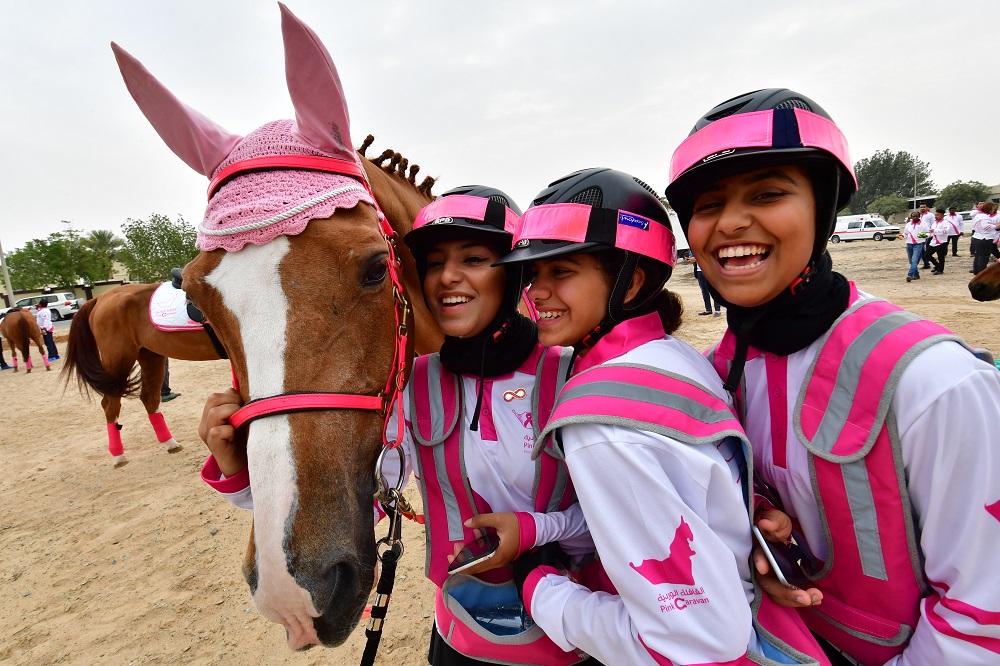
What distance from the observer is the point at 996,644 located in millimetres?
960

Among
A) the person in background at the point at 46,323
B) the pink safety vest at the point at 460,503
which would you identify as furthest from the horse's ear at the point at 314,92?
the person in background at the point at 46,323

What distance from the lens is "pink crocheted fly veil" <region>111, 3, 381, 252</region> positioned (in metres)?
1.55

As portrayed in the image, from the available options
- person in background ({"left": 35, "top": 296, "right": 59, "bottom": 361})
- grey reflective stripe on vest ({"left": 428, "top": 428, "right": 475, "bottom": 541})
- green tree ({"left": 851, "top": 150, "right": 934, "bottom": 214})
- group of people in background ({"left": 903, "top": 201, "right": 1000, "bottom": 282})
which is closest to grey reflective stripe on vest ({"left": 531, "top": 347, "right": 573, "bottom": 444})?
grey reflective stripe on vest ({"left": 428, "top": 428, "right": 475, "bottom": 541})

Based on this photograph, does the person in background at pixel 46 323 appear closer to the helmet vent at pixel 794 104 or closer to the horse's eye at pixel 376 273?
the horse's eye at pixel 376 273

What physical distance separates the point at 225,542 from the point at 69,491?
3.24 meters

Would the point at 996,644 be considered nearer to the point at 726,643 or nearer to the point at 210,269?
the point at 726,643

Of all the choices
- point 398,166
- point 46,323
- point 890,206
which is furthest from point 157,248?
point 890,206

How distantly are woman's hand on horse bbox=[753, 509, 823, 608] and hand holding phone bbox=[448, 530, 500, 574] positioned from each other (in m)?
0.71

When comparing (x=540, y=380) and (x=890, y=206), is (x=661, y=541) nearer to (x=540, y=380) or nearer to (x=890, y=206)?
(x=540, y=380)

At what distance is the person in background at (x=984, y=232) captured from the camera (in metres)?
11.6

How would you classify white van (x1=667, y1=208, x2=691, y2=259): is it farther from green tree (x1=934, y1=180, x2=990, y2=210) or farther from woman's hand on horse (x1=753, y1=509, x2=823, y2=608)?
green tree (x1=934, y1=180, x2=990, y2=210)

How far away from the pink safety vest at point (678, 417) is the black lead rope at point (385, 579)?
0.75 m

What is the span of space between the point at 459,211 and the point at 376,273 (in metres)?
0.42

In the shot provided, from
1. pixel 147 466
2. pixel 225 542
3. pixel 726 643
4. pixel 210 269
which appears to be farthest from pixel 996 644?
pixel 147 466
